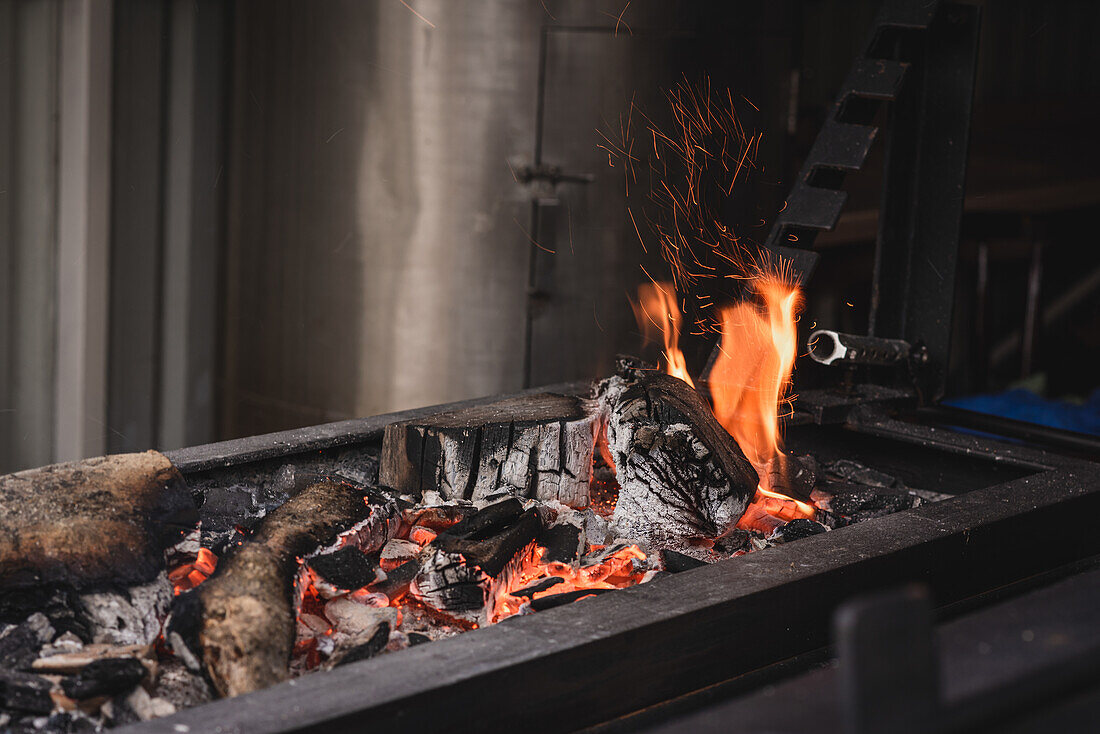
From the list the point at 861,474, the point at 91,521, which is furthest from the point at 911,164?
the point at 91,521

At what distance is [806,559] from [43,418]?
3564mm

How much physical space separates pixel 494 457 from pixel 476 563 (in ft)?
1.28

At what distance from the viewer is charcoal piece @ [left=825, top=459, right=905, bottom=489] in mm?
2383

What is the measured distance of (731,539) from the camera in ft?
6.43

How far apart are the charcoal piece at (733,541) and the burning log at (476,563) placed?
1.18ft

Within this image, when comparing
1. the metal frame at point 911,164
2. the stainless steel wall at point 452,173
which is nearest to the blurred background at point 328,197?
the stainless steel wall at point 452,173

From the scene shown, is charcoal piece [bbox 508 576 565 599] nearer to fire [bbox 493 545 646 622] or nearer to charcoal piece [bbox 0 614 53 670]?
fire [bbox 493 545 646 622]

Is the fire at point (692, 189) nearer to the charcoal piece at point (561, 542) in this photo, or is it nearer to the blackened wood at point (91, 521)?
the charcoal piece at point (561, 542)

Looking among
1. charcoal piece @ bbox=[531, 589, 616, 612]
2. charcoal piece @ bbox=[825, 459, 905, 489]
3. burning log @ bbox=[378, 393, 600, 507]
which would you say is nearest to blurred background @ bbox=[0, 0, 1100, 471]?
charcoal piece @ bbox=[825, 459, 905, 489]

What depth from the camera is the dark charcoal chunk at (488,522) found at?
179 centimetres

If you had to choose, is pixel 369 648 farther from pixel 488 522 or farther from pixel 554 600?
pixel 488 522

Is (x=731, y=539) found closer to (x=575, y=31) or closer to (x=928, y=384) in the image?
(x=928, y=384)

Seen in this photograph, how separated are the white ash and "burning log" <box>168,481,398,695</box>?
9cm

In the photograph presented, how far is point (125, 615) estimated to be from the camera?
1505 millimetres
